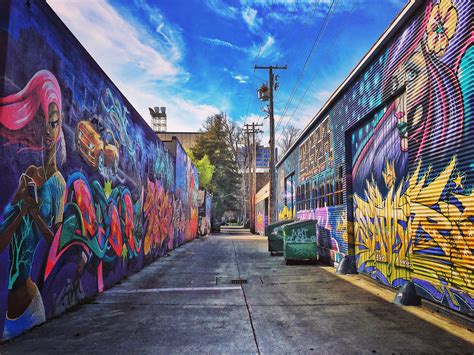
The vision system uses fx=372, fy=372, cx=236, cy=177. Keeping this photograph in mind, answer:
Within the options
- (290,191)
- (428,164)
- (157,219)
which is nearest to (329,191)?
(157,219)

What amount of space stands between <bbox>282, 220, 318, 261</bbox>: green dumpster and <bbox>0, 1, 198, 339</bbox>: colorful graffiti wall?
4943mm

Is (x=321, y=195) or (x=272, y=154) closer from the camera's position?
(x=321, y=195)

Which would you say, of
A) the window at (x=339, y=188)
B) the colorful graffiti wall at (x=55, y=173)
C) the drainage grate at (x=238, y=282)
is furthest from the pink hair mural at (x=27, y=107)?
the window at (x=339, y=188)

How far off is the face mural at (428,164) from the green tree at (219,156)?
4791 centimetres

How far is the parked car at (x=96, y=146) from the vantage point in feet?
21.3

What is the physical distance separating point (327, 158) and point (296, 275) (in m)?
4.55

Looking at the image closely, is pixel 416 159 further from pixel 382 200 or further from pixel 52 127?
pixel 52 127

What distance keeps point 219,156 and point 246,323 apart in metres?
51.3

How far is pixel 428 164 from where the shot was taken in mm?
5996

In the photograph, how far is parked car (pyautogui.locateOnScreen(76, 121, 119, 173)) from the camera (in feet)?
21.3

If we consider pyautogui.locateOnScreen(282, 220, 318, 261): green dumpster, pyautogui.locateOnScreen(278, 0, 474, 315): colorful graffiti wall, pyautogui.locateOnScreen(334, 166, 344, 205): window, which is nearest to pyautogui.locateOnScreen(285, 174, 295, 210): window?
pyautogui.locateOnScreen(282, 220, 318, 261): green dumpster

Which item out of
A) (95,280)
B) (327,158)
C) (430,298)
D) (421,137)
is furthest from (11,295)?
(327,158)

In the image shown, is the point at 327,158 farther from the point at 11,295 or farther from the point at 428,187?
the point at 11,295

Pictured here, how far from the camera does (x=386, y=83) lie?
779 centimetres
